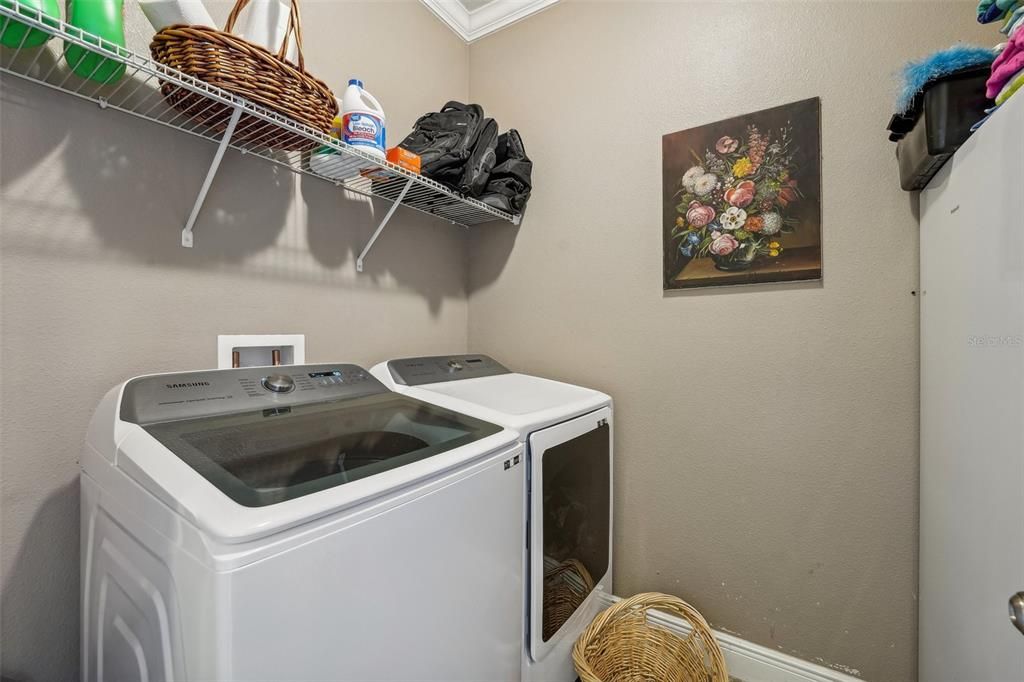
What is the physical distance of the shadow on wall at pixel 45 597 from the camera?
96cm

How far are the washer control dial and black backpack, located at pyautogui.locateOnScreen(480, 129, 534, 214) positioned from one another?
107 cm

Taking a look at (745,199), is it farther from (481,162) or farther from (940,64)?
(481,162)

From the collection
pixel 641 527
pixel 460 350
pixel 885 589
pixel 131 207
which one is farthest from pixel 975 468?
pixel 131 207

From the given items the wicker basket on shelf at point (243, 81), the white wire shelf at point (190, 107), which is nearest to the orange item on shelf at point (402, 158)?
the white wire shelf at point (190, 107)

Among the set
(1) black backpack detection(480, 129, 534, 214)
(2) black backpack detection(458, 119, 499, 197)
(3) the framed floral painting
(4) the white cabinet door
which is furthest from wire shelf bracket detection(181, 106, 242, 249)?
(4) the white cabinet door

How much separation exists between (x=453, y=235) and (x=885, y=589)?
211 centimetres

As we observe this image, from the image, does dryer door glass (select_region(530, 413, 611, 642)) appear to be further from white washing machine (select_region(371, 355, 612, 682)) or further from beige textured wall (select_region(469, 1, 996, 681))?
beige textured wall (select_region(469, 1, 996, 681))

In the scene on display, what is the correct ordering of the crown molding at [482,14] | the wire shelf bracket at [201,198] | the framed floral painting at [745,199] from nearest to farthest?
1. the wire shelf bracket at [201,198]
2. the framed floral painting at [745,199]
3. the crown molding at [482,14]

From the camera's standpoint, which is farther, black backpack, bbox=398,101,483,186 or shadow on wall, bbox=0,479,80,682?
black backpack, bbox=398,101,483,186

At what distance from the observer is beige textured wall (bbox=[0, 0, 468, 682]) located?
3.14ft

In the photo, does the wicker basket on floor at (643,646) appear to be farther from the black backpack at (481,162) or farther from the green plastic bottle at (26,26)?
the green plastic bottle at (26,26)

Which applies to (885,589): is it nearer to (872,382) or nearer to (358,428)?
(872,382)

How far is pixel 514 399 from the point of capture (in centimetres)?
143

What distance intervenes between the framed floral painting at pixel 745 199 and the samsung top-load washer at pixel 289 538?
106 cm
